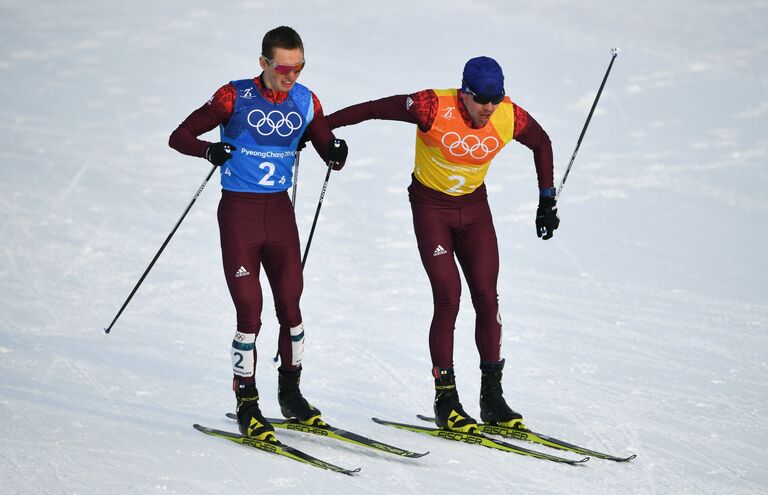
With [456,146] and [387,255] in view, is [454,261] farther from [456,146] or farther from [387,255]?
[387,255]

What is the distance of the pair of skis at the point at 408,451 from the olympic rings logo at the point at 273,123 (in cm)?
143

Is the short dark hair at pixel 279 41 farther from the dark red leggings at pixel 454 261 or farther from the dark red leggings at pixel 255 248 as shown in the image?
the dark red leggings at pixel 454 261

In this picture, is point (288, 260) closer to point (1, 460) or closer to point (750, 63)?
point (1, 460)

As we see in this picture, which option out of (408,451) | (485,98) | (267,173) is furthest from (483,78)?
(408,451)

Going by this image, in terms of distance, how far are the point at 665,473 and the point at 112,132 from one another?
8582 mm

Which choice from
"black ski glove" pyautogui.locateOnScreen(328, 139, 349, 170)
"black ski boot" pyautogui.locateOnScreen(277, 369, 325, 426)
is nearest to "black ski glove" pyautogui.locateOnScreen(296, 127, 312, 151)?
"black ski glove" pyautogui.locateOnScreen(328, 139, 349, 170)

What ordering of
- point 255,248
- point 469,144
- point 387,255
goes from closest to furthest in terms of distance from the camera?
point 255,248 < point 469,144 < point 387,255

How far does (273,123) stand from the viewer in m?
5.13

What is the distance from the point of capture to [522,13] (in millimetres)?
16469

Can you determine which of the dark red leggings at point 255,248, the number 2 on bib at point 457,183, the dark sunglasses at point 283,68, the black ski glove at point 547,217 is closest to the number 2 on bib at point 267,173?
the dark red leggings at point 255,248

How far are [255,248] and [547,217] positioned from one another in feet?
4.79

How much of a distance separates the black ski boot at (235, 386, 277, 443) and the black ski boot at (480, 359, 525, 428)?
1.08m

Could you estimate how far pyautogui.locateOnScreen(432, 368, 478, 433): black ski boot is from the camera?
5.49m

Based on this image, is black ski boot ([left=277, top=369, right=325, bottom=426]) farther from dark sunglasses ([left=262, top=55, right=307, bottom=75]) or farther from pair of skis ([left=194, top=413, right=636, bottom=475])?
dark sunglasses ([left=262, top=55, right=307, bottom=75])
